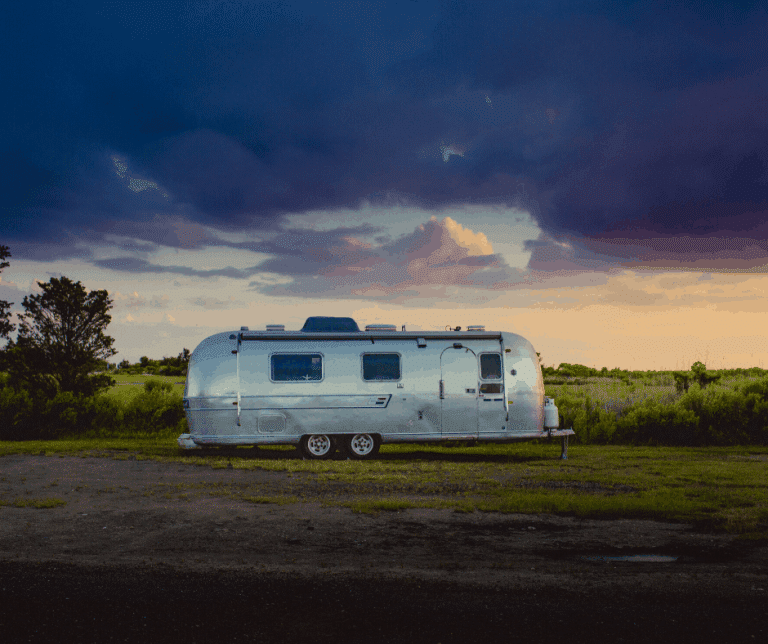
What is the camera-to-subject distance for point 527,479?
11984mm

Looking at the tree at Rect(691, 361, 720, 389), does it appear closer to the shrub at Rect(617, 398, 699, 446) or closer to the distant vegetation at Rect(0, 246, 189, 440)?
the shrub at Rect(617, 398, 699, 446)

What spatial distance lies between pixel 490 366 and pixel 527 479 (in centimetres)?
379

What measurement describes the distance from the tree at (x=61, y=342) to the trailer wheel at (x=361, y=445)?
1082 cm

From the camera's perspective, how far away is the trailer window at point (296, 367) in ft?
49.5

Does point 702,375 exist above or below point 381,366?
below

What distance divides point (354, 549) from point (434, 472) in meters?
5.88

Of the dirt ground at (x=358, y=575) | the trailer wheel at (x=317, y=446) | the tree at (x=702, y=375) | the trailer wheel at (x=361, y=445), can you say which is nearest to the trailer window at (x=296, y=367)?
the trailer wheel at (x=317, y=446)

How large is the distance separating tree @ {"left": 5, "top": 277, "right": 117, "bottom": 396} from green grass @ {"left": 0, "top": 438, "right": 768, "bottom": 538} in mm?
4303

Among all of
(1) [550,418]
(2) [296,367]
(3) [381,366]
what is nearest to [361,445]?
(3) [381,366]

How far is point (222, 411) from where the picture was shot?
585 inches

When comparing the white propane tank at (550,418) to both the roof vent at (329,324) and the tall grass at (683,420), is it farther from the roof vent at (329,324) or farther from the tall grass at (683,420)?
the roof vent at (329,324)

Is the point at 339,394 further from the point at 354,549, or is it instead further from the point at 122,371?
the point at 122,371

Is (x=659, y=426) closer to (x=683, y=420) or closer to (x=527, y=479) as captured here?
(x=683, y=420)

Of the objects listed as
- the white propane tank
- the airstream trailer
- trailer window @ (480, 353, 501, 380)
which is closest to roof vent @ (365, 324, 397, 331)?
the airstream trailer
